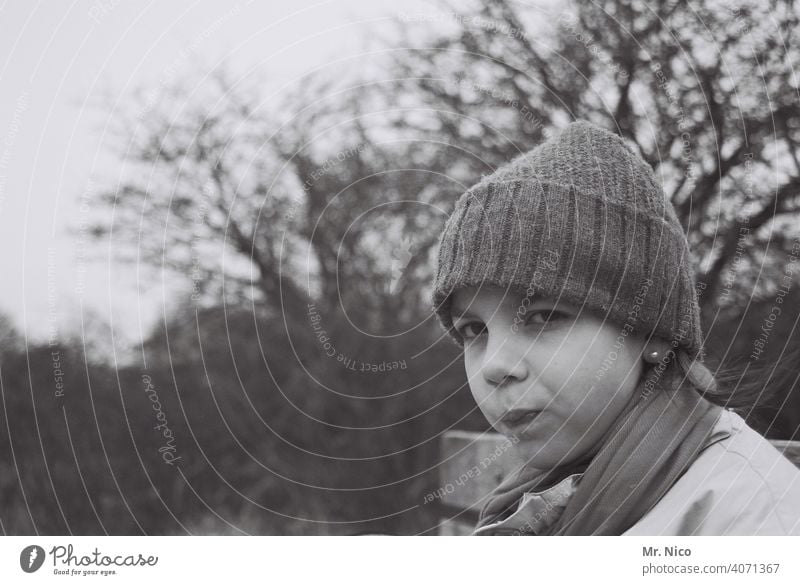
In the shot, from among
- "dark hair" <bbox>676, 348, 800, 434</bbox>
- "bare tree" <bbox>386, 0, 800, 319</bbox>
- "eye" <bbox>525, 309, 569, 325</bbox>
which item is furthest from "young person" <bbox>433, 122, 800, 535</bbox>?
"bare tree" <bbox>386, 0, 800, 319</bbox>

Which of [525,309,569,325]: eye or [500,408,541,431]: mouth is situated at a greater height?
[525,309,569,325]: eye

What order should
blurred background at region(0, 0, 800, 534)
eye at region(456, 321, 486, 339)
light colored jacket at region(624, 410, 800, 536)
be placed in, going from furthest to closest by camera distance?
blurred background at region(0, 0, 800, 534)
eye at region(456, 321, 486, 339)
light colored jacket at region(624, 410, 800, 536)

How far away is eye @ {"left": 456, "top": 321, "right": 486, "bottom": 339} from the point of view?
0.65 m

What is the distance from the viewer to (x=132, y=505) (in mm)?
893

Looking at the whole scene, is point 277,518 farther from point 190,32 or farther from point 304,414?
point 190,32

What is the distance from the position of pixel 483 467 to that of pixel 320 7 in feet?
2.00

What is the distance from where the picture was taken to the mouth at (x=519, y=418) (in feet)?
1.98

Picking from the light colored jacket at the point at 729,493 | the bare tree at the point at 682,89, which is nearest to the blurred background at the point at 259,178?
the bare tree at the point at 682,89

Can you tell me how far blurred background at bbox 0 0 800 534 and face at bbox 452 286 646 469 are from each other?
225 mm

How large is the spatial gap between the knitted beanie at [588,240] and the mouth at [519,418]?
9cm

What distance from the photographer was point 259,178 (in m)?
0.94

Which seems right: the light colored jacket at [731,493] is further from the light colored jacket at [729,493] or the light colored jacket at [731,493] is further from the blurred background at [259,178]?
the blurred background at [259,178]

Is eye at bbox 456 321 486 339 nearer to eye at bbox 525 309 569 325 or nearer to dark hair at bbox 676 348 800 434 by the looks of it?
eye at bbox 525 309 569 325

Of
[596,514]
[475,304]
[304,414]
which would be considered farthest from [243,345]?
[596,514]
